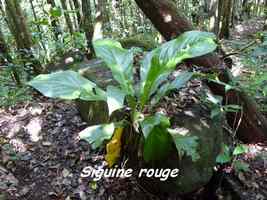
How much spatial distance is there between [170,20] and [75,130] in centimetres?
165

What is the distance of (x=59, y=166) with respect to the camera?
9.88ft

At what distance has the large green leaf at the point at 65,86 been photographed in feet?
7.10

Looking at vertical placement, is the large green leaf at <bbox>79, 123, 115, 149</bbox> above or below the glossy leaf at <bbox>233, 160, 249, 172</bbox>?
above

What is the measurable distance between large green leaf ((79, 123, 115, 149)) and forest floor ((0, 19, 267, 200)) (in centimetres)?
78

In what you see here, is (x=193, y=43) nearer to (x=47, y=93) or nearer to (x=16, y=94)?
(x=47, y=93)

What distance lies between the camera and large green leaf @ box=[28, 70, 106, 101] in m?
2.16

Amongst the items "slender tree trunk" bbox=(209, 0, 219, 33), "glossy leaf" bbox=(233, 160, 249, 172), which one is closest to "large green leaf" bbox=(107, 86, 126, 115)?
"glossy leaf" bbox=(233, 160, 249, 172)

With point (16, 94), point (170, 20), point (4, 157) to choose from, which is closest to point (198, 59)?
point (170, 20)

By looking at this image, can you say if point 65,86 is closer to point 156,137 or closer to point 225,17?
point 156,137

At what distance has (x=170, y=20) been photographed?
3.04 metres

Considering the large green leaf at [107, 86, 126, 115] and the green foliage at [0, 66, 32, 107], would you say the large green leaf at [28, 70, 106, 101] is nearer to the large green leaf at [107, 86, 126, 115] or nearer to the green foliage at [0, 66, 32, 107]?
the large green leaf at [107, 86, 126, 115]

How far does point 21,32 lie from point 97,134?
3801 mm

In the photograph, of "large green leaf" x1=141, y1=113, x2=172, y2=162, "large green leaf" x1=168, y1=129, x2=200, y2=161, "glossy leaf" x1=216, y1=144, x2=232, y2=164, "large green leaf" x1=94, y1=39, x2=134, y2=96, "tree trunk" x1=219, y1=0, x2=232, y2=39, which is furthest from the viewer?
"tree trunk" x1=219, y1=0, x2=232, y2=39

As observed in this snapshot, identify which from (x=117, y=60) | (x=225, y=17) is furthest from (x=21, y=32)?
(x=225, y=17)
